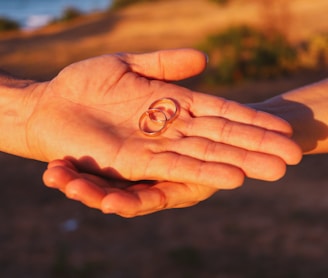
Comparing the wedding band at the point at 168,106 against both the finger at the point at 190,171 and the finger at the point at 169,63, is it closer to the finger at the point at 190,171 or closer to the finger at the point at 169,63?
the finger at the point at 169,63

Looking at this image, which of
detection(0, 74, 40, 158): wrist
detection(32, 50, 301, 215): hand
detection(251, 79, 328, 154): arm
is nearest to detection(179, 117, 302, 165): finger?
detection(32, 50, 301, 215): hand

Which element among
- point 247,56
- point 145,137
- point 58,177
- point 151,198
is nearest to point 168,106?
point 145,137

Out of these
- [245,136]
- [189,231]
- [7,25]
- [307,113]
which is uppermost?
[245,136]

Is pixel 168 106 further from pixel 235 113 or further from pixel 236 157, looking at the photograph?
pixel 236 157

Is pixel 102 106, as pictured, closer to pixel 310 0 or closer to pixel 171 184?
pixel 171 184

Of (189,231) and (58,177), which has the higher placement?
(58,177)

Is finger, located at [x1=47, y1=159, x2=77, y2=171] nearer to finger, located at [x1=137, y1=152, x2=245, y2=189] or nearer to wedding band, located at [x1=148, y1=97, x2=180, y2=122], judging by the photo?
finger, located at [x1=137, y1=152, x2=245, y2=189]
